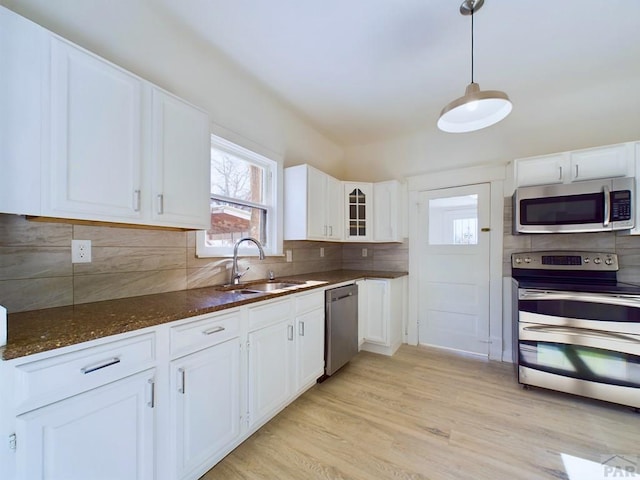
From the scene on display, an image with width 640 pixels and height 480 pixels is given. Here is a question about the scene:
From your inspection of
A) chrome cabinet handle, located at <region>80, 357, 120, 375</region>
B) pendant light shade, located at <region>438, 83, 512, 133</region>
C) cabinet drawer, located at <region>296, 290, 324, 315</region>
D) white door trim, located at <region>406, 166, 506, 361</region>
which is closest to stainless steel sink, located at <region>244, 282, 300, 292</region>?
cabinet drawer, located at <region>296, 290, 324, 315</region>

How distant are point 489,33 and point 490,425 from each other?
2.73m

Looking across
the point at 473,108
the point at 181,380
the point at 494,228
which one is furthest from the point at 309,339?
the point at 494,228

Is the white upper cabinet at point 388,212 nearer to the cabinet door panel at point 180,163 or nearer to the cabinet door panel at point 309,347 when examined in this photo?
the cabinet door panel at point 309,347

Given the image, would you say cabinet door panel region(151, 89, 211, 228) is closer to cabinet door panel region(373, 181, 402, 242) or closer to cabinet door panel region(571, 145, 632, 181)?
cabinet door panel region(373, 181, 402, 242)

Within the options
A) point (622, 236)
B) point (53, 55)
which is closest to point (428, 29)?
point (53, 55)

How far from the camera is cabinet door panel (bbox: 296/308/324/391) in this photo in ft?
6.92

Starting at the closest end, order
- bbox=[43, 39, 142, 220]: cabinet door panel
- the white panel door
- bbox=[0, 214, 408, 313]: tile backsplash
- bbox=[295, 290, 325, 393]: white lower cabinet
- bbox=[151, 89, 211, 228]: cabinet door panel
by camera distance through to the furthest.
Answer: bbox=[43, 39, 142, 220]: cabinet door panel, bbox=[0, 214, 408, 313]: tile backsplash, bbox=[151, 89, 211, 228]: cabinet door panel, bbox=[295, 290, 325, 393]: white lower cabinet, the white panel door

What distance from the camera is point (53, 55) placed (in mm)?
1127

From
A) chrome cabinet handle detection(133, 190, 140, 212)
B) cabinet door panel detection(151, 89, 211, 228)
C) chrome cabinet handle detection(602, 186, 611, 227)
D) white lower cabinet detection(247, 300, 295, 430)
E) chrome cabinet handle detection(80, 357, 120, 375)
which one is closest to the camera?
chrome cabinet handle detection(80, 357, 120, 375)

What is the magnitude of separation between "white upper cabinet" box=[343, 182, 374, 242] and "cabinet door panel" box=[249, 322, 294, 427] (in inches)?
68.6

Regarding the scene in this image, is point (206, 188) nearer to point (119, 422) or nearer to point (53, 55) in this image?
point (53, 55)

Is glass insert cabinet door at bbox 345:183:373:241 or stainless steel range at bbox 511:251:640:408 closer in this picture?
stainless steel range at bbox 511:251:640:408

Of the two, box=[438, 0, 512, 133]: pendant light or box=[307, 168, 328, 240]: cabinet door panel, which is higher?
box=[438, 0, 512, 133]: pendant light

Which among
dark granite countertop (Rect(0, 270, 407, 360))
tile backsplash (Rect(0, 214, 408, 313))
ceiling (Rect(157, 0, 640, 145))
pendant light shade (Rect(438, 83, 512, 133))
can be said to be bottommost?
dark granite countertop (Rect(0, 270, 407, 360))
